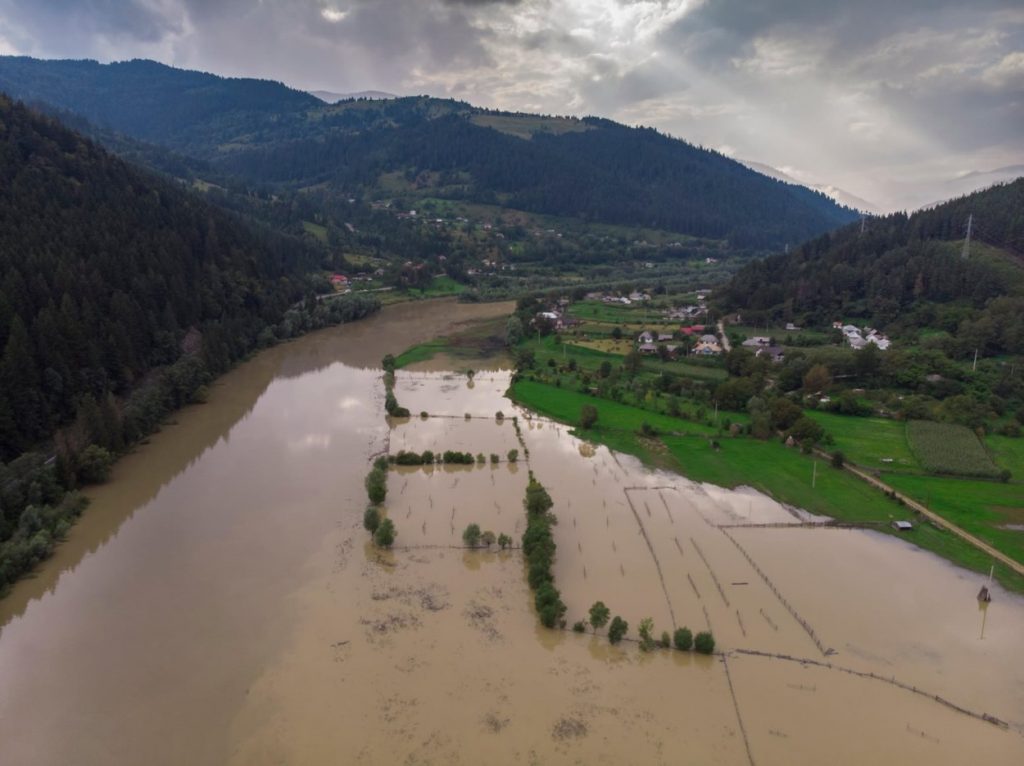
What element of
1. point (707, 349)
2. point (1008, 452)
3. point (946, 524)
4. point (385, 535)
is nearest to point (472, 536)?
point (385, 535)

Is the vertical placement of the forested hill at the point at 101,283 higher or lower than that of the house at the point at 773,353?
higher

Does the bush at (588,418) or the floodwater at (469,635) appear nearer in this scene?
the floodwater at (469,635)

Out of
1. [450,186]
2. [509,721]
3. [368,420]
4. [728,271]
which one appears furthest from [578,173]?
[509,721]

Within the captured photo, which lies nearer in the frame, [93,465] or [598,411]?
[93,465]

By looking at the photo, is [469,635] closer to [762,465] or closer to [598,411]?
[762,465]

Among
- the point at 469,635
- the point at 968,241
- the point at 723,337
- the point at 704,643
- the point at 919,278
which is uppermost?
the point at 968,241

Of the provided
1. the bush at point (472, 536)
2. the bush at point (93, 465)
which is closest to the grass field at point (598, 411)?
the bush at point (472, 536)

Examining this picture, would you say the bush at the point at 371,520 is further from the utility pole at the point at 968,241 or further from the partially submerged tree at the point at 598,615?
the utility pole at the point at 968,241
